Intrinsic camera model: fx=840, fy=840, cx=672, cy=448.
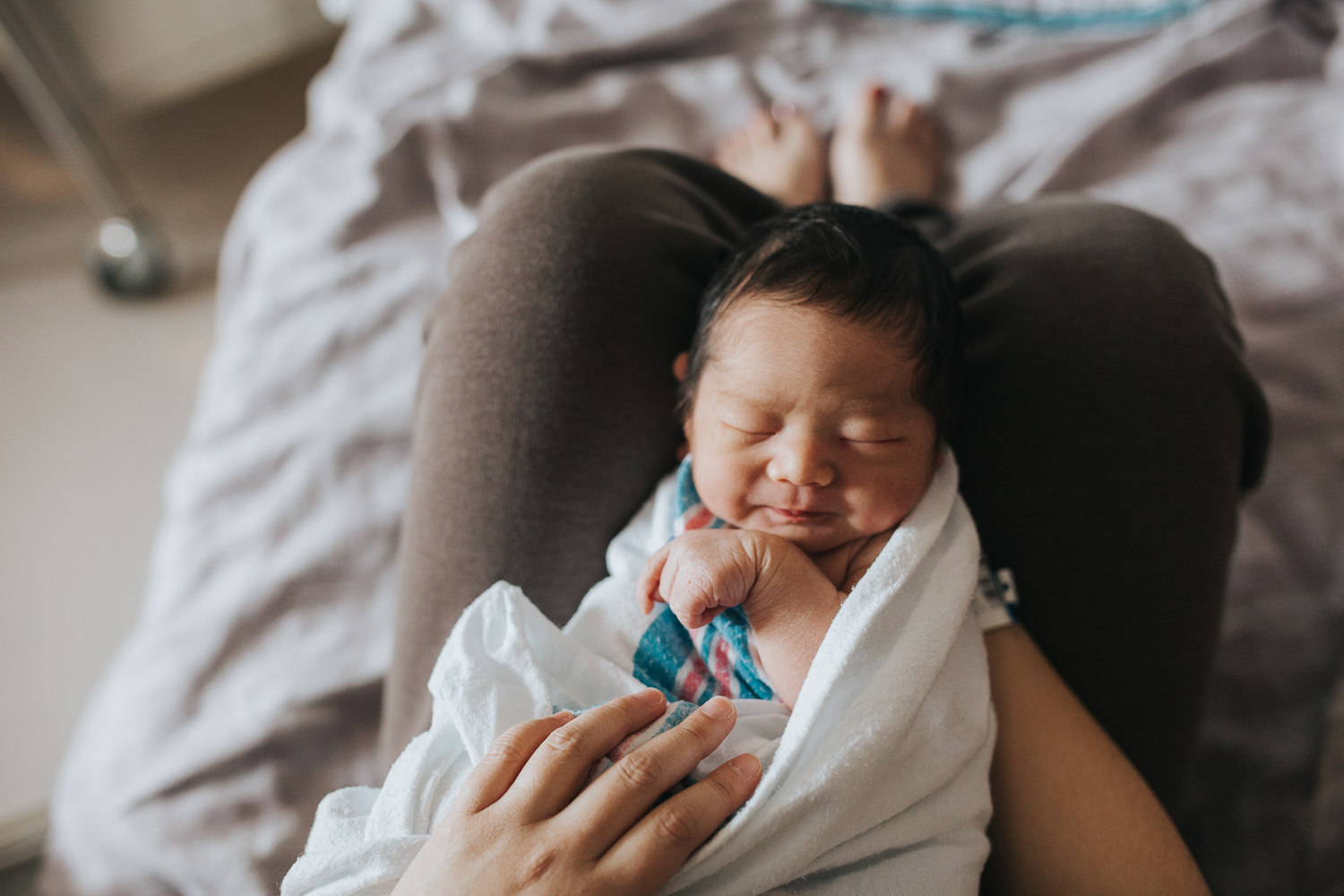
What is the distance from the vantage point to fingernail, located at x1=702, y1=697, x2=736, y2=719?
574mm

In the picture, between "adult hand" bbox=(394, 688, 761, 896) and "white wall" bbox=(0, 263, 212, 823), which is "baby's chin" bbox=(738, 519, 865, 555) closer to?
"adult hand" bbox=(394, 688, 761, 896)

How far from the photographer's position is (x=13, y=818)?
1129 millimetres

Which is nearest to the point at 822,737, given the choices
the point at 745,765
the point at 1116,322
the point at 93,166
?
the point at 745,765

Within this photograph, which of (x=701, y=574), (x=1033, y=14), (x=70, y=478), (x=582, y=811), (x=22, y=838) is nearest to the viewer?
(x=582, y=811)

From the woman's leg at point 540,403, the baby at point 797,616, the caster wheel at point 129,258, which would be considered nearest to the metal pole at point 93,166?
the caster wheel at point 129,258

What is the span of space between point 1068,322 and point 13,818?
1424 millimetres

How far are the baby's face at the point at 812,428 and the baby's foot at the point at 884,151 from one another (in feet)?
1.64

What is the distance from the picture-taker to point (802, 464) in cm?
66

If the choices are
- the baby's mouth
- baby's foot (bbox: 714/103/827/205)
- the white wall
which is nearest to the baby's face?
the baby's mouth

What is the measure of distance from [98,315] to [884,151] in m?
1.72

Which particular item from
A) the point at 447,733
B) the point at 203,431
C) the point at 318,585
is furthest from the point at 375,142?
the point at 447,733

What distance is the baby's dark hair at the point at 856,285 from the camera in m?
0.69

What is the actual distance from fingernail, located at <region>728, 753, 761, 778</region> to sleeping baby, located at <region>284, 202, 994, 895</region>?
11 millimetres

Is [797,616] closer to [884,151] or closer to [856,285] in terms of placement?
[856,285]
